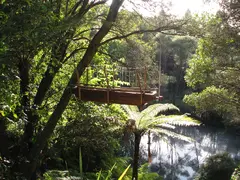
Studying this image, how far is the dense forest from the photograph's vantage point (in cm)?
276

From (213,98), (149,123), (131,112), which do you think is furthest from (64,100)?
(213,98)

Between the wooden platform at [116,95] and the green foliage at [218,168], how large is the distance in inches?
181

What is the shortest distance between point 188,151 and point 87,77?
954cm

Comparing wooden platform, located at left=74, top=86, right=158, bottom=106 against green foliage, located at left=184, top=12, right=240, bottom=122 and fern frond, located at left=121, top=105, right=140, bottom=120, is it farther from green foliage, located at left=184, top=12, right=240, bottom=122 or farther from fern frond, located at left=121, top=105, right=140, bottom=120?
green foliage, located at left=184, top=12, right=240, bottom=122

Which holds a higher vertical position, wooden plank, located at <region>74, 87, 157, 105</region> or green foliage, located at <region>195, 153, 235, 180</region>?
wooden plank, located at <region>74, 87, 157, 105</region>

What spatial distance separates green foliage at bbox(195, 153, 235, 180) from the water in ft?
7.09

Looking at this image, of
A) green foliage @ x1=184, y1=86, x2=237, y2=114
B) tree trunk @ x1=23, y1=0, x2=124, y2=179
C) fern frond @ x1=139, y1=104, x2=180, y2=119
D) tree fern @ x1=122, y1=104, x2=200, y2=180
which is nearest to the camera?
tree trunk @ x1=23, y1=0, x2=124, y2=179

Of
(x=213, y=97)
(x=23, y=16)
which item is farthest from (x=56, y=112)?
(x=213, y=97)

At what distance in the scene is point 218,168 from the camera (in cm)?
776

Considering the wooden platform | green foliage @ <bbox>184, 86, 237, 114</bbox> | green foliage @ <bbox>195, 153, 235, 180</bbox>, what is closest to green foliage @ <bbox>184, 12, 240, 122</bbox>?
green foliage @ <bbox>184, 86, 237, 114</bbox>

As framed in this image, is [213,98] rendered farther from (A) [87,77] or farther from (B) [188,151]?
(B) [188,151]

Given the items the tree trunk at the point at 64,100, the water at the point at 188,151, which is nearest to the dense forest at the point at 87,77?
the tree trunk at the point at 64,100

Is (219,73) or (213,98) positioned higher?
(219,73)

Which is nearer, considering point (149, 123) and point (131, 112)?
point (149, 123)
